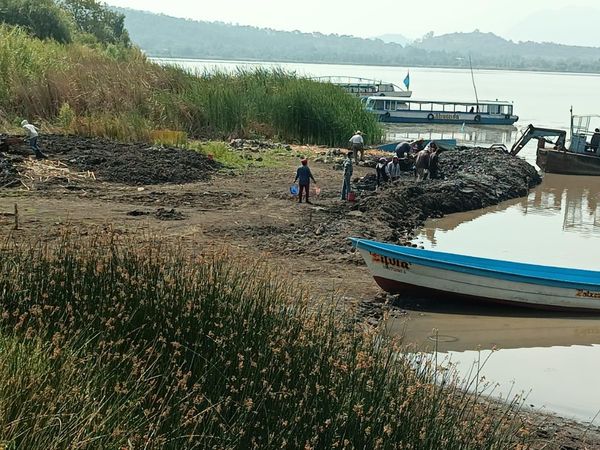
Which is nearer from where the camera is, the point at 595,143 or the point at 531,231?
the point at 531,231

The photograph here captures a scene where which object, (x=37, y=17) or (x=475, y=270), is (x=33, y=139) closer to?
(x=475, y=270)

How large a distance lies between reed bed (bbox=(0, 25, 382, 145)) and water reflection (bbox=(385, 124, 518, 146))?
1304 cm

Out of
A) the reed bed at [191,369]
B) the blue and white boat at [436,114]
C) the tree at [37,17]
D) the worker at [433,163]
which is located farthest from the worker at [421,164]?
the tree at [37,17]

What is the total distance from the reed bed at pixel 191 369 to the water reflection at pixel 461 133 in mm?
34002

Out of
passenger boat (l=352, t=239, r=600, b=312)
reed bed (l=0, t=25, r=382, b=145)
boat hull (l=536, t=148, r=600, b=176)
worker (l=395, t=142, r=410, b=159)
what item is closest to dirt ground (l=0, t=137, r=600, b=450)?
passenger boat (l=352, t=239, r=600, b=312)

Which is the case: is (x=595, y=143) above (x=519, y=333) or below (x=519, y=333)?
above

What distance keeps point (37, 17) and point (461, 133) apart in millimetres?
24093

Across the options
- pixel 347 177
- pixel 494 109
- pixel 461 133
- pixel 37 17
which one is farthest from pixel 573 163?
pixel 37 17

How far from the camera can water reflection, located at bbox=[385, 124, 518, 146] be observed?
42.0 metres

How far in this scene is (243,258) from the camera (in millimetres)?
8602

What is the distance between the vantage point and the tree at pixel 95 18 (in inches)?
2665

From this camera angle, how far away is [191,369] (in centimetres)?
620

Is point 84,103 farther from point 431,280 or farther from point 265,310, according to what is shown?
point 265,310

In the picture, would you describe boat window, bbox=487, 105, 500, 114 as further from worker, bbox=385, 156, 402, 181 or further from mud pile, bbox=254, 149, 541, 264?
worker, bbox=385, 156, 402, 181
